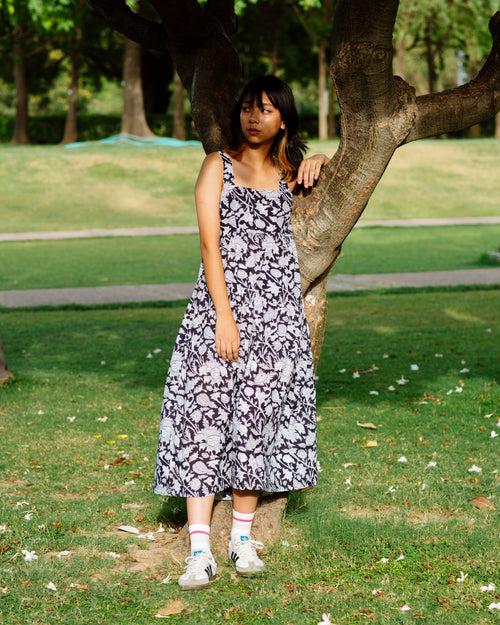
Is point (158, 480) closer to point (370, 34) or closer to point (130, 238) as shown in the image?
point (370, 34)

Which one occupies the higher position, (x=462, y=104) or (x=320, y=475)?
(x=462, y=104)

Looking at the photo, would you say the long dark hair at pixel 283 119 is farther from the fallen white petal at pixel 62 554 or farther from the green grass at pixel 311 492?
the fallen white petal at pixel 62 554

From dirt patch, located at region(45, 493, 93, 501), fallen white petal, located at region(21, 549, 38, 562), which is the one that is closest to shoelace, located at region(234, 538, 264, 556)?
fallen white petal, located at region(21, 549, 38, 562)

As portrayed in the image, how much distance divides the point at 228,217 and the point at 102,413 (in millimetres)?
3282

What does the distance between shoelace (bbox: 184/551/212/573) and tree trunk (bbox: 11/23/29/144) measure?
121 feet

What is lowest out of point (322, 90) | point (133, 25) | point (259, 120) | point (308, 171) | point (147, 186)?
point (147, 186)

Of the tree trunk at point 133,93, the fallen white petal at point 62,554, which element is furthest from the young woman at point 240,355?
the tree trunk at point 133,93

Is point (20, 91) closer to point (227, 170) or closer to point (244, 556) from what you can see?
point (227, 170)

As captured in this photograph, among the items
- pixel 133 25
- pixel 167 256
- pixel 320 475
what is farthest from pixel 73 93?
pixel 320 475

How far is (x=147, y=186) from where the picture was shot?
2975 centimetres

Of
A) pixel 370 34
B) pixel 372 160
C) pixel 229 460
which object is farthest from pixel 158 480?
pixel 370 34

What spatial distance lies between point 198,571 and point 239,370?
793 millimetres

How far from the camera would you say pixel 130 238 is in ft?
73.4

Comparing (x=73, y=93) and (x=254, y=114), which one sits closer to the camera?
(x=254, y=114)
